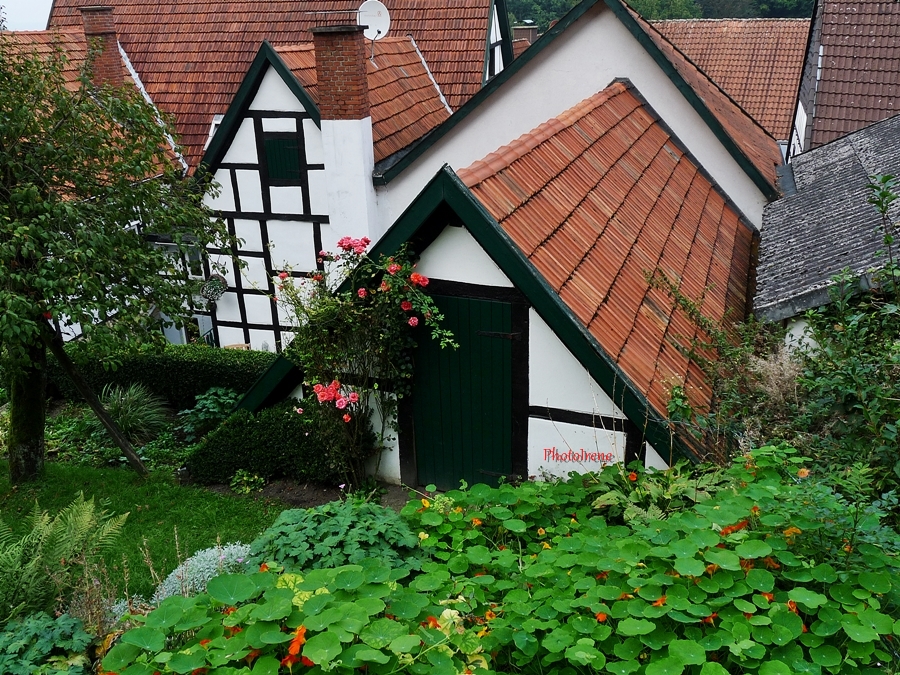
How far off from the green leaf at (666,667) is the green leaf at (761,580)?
1.81 feet

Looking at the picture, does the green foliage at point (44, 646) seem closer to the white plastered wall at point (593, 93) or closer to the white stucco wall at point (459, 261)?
the white stucco wall at point (459, 261)

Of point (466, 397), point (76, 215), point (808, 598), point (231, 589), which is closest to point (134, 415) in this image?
point (76, 215)

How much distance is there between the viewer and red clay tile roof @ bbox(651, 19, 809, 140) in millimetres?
23625

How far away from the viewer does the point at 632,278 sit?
641 cm

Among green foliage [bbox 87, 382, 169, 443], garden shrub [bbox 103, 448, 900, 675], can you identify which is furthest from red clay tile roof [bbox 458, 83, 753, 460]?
green foliage [bbox 87, 382, 169, 443]

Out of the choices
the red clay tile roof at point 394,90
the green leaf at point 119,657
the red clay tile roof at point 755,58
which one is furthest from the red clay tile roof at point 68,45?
the red clay tile roof at point 755,58

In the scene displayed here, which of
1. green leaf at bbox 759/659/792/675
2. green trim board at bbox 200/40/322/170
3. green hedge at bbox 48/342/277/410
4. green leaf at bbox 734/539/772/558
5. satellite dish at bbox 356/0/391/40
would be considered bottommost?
green hedge at bbox 48/342/277/410

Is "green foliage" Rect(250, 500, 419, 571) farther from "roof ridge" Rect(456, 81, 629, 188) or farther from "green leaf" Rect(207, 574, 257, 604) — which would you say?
"roof ridge" Rect(456, 81, 629, 188)

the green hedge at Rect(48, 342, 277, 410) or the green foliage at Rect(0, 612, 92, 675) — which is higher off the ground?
the green foliage at Rect(0, 612, 92, 675)

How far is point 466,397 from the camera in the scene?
249 inches

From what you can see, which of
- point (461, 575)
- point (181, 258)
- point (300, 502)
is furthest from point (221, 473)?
point (461, 575)

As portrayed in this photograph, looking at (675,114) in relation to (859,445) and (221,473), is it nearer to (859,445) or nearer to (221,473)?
(859,445)

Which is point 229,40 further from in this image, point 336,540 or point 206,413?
point 336,540

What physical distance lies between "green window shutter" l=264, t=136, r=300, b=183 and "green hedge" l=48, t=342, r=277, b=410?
3.07 meters
